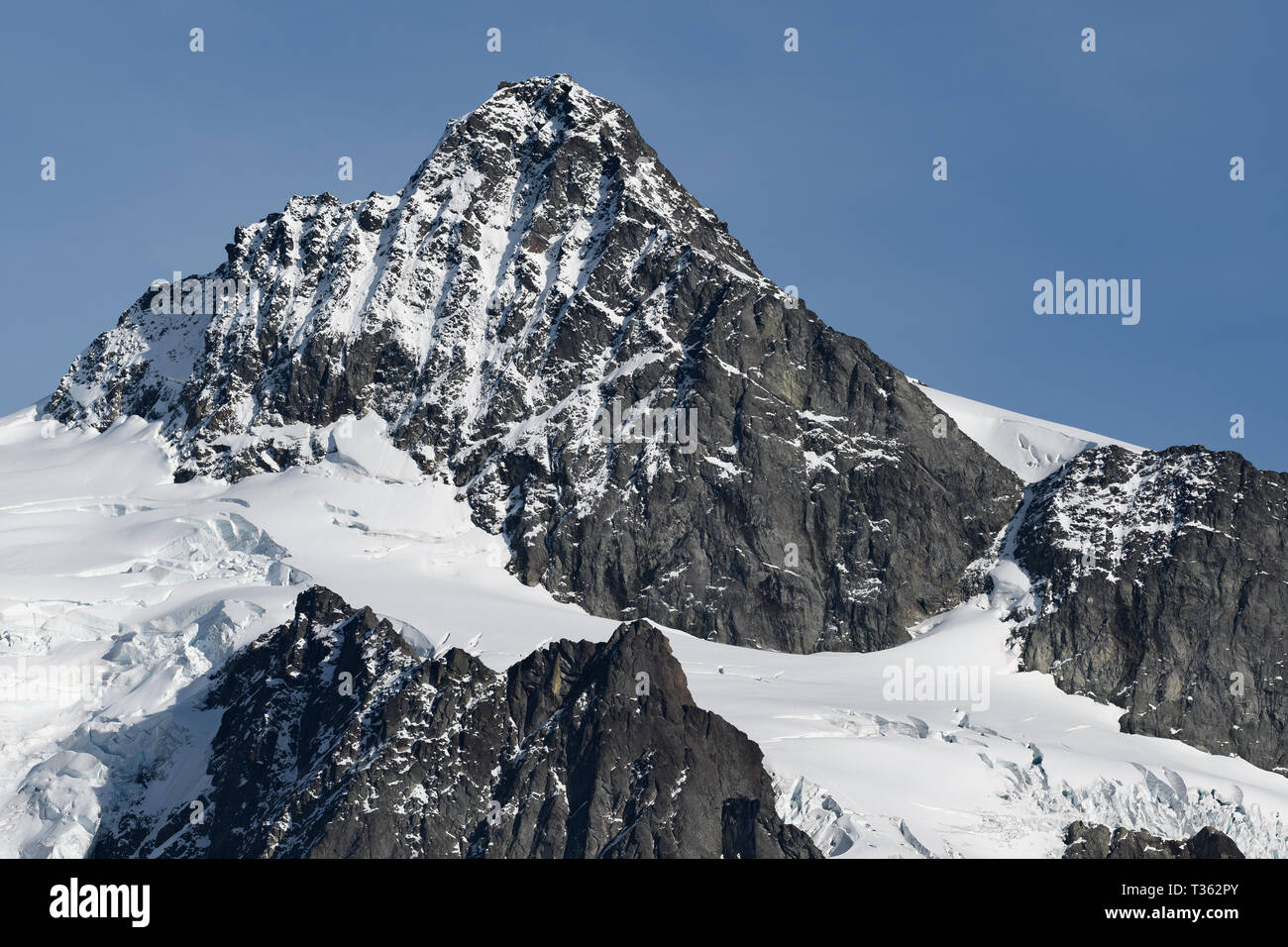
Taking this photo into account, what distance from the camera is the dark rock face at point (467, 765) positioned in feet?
557

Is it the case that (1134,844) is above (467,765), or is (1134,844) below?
below

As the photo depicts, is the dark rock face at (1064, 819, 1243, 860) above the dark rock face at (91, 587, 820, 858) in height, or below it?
below

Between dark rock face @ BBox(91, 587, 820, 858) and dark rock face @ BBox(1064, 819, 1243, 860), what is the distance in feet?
82.7

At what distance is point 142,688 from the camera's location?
197500 millimetres

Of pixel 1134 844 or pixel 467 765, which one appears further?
pixel 1134 844

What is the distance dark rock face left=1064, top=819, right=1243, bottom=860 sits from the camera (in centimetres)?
17738

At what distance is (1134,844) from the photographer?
178375 mm

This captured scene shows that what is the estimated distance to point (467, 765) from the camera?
6944 inches

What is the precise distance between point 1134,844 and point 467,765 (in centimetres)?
5562

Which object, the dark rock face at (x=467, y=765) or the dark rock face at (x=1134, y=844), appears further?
the dark rock face at (x=1134, y=844)

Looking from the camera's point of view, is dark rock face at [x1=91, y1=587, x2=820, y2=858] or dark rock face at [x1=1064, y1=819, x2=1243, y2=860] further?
dark rock face at [x1=1064, y1=819, x2=1243, y2=860]

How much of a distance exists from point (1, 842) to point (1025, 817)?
86793 mm

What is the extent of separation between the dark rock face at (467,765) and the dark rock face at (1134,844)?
25.2 m
